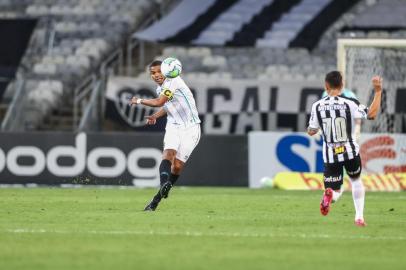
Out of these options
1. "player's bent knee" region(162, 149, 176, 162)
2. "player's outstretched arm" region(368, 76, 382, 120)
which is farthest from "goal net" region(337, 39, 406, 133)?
"player's outstretched arm" region(368, 76, 382, 120)

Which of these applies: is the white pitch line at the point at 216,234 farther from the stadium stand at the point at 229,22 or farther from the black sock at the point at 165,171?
the stadium stand at the point at 229,22

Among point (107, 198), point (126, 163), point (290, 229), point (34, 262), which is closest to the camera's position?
point (34, 262)

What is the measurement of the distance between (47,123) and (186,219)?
16366 millimetres

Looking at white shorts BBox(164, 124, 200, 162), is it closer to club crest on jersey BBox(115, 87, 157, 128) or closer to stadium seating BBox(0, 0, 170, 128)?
club crest on jersey BBox(115, 87, 157, 128)

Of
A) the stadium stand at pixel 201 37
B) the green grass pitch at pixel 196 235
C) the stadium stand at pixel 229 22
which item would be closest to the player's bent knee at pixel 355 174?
the green grass pitch at pixel 196 235

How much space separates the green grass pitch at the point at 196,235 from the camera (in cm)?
981

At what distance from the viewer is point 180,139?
52.4ft

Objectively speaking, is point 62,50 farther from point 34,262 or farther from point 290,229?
point 34,262

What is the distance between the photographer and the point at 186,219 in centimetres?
1423

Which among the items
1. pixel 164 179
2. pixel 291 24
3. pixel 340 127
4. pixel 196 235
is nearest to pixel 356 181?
pixel 340 127

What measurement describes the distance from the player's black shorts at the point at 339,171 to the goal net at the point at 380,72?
1051 cm

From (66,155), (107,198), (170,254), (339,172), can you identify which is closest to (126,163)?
(66,155)

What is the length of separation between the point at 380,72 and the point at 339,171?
460 inches

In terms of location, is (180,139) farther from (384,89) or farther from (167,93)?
(384,89)
